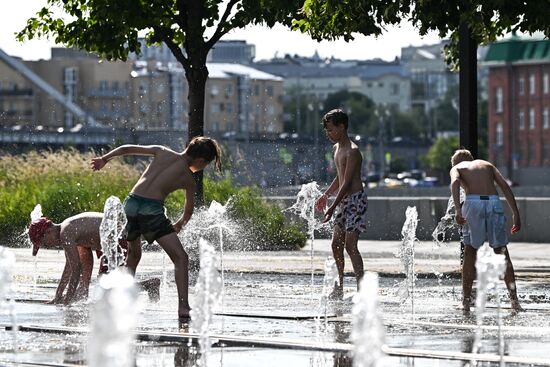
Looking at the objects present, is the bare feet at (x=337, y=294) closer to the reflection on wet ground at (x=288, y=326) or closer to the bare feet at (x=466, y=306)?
the reflection on wet ground at (x=288, y=326)

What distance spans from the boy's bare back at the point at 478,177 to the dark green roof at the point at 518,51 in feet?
414

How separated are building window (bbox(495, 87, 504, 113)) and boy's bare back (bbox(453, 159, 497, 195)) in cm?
13308

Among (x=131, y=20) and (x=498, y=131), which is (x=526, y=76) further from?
(x=131, y=20)

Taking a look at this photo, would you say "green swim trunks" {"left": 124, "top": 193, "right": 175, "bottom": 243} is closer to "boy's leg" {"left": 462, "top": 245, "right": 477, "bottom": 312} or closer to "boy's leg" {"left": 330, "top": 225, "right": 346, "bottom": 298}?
"boy's leg" {"left": 330, "top": 225, "right": 346, "bottom": 298}

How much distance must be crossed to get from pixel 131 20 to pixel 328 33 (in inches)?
96.3

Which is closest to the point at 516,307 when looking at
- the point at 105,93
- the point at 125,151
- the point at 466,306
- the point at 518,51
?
the point at 466,306

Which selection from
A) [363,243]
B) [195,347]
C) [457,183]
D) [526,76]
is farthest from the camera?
[526,76]

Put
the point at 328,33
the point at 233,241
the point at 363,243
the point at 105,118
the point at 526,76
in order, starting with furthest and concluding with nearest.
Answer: the point at 105,118, the point at 526,76, the point at 363,243, the point at 233,241, the point at 328,33

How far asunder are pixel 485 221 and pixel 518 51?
13090 cm

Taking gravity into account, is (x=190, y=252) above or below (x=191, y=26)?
below

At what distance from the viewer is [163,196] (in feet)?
38.5

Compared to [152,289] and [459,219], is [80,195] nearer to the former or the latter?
[152,289]

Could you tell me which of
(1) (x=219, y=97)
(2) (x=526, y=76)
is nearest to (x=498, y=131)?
(2) (x=526, y=76)

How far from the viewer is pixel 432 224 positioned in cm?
2920
